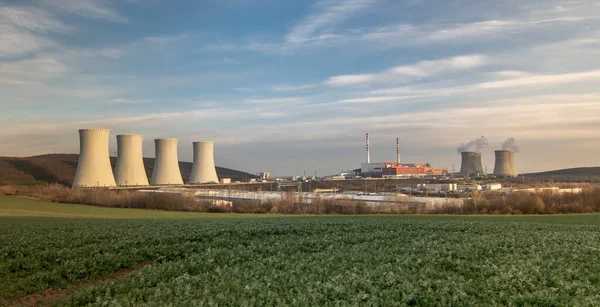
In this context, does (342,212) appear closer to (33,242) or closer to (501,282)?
(33,242)

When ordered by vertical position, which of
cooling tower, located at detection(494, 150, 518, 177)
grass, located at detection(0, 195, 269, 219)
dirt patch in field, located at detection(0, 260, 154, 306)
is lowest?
grass, located at detection(0, 195, 269, 219)

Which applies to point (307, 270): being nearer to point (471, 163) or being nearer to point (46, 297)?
point (46, 297)

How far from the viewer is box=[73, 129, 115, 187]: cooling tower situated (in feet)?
129

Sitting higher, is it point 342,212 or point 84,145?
point 84,145

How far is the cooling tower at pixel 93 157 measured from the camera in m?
39.2

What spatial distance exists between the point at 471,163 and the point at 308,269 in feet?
296

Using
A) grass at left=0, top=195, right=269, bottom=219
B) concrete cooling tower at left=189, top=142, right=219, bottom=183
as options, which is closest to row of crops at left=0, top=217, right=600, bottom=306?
grass at left=0, top=195, right=269, bottom=219

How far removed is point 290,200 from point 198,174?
16.4 metres

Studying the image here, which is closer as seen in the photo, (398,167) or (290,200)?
(290,200)

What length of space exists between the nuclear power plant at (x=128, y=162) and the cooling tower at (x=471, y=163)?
54170 millimetres

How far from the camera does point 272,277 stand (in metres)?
7.61

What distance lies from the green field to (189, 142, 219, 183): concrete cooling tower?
3746 cm

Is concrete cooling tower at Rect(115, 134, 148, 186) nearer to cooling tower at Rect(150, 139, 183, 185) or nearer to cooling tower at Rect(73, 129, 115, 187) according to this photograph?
cooling tower at Rect(150, 139, 183, 185)

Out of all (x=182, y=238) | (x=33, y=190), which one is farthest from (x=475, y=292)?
(x=33, y=190)
